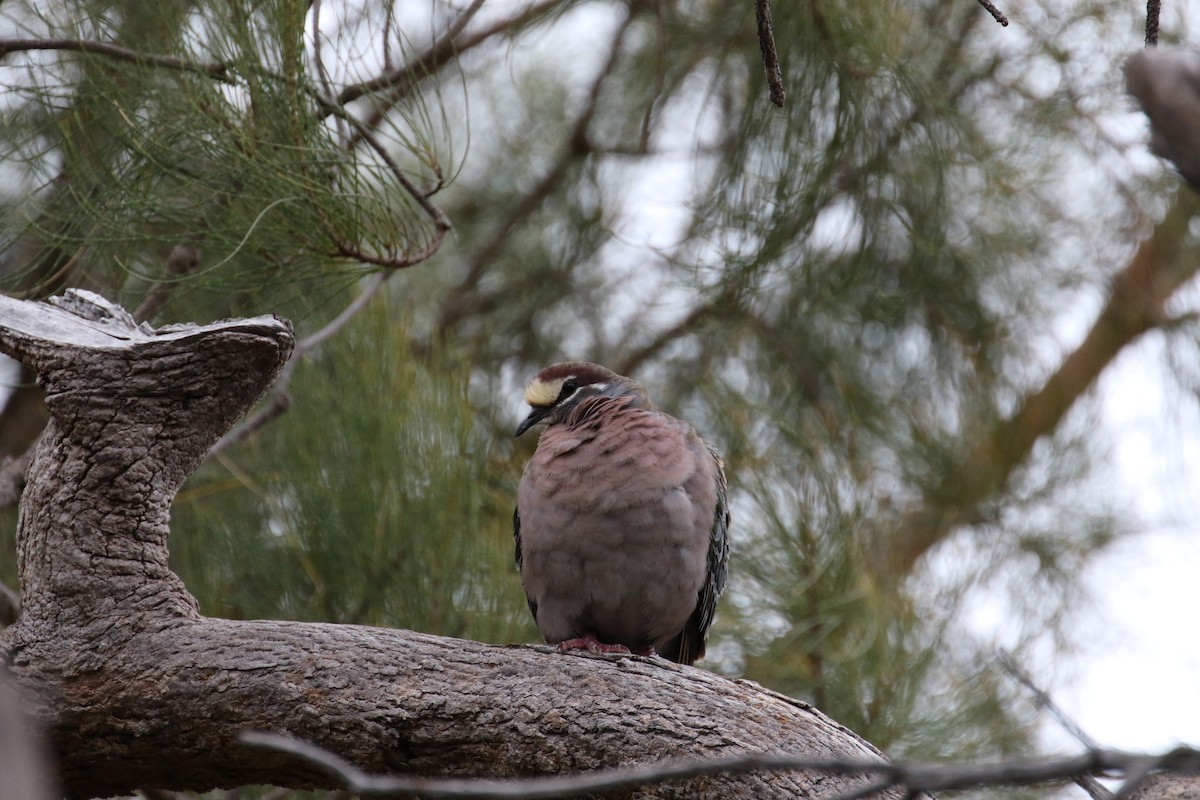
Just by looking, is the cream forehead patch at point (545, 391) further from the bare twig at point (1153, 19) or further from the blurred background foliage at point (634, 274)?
the bare twig at point (1153, 19)

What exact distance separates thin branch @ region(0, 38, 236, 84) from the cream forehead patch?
1266mm

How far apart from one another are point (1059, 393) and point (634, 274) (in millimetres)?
2203

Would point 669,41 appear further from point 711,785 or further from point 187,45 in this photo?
point 711,785

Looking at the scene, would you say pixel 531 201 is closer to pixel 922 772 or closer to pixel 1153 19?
pixel 1153 19

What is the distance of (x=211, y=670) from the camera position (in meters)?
2.34

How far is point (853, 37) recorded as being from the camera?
4.09 meters

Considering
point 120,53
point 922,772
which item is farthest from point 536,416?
point 922,772

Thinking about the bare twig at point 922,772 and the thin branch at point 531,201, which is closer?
the bare twig at point 922,772

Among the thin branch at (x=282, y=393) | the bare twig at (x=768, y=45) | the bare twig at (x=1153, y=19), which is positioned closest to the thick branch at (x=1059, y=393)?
the thin branch at (x=282, y=393)

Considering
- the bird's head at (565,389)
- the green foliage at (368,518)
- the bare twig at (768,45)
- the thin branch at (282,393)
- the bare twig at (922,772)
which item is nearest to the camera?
the bare twig at (922,772)

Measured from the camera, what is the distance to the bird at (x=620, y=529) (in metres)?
3.28

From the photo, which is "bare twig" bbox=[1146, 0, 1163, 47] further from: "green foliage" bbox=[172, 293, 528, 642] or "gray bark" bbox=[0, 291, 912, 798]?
"green foliage" bbox=[172, 293, 528, 642]

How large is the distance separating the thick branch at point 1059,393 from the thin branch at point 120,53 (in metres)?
3.67

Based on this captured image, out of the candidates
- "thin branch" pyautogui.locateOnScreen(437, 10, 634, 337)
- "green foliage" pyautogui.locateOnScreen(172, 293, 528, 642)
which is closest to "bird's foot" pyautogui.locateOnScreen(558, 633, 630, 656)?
"green foliage" pyautogui.locateOnScreen(172, 293, 528, 642)
